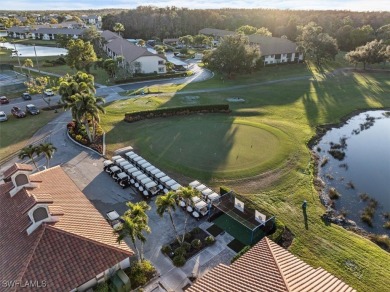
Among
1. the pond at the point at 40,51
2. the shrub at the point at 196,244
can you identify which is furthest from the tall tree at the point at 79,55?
the shrub at the point at 196,244

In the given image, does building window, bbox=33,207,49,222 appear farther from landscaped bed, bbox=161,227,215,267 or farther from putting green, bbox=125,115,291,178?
putting green, bbox=125,115,291,178

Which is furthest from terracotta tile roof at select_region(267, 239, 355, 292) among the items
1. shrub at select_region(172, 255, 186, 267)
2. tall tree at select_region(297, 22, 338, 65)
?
tall tree at select_region(297, 22, 338, 65)

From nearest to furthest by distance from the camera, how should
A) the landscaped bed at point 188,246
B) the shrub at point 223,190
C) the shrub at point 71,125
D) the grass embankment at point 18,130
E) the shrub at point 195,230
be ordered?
the landscaped bed at point 188,246, the shrub at point 195,230, the shrub at point 223,190, the grass embankment at point 18,130, the shrub at point 71,125

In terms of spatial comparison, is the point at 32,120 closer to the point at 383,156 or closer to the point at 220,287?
the point at 220,287

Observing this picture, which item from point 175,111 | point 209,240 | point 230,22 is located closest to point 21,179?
point 209,240

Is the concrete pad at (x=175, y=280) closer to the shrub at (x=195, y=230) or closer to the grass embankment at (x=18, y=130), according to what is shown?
the shrub at (x=195, y=230)

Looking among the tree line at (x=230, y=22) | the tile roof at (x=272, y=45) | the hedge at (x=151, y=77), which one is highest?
the tree line at (x=230, y=22)
